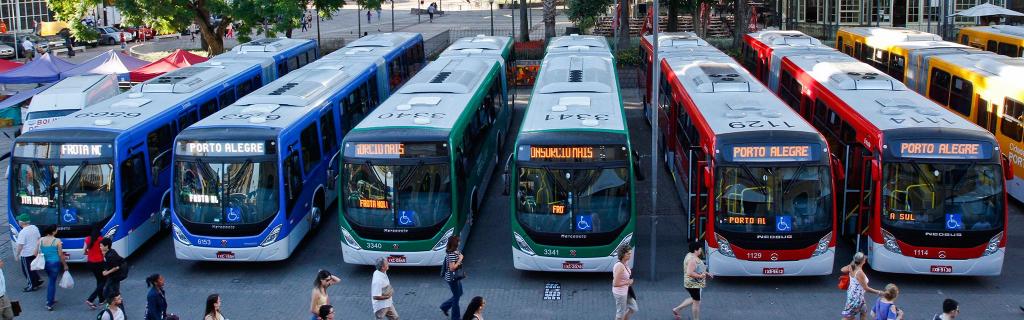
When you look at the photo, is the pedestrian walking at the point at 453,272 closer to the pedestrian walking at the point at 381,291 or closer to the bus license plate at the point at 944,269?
the pedestrian walking at the point at 381,291

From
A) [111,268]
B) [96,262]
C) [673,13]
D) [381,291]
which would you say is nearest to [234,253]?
[96,262]

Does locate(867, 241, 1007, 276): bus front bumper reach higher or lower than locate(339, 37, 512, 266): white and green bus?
lower

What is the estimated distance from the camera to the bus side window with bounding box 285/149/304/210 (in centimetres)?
1727

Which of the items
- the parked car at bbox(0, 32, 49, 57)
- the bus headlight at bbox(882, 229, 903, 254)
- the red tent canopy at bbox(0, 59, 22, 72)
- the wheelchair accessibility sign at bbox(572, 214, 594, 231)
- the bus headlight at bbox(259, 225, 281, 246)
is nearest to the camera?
the bus headlight at bbox(882, 229, 903, 254)

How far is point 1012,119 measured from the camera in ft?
64.8

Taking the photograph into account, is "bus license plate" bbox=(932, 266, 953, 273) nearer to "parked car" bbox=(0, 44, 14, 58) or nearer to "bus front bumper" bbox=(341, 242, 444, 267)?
"bus front bumper" bbox=(341, 242, 444, 267)

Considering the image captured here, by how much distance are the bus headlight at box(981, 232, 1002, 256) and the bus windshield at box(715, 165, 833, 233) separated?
92.6 inches

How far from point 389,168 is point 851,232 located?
7.83 m

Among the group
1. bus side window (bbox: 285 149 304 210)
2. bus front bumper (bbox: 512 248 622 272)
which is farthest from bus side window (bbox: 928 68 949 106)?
bus side window (bbox: 285 149 304 210)

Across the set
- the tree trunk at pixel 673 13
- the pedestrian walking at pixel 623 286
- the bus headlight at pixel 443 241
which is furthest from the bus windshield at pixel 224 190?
the tree trunk at pixel 673 13

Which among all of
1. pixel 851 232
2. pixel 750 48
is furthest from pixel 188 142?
pixel 750 48

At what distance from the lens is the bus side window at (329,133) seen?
20.6 m

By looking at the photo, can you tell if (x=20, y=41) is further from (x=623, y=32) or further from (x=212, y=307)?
(x=212, y=307)

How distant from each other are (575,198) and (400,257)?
10.1 feet
